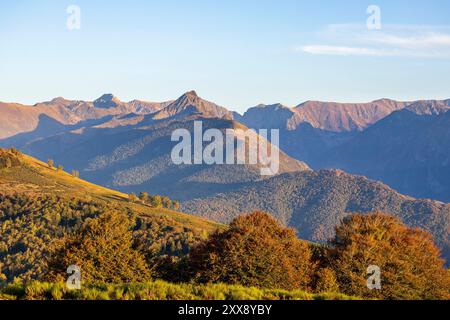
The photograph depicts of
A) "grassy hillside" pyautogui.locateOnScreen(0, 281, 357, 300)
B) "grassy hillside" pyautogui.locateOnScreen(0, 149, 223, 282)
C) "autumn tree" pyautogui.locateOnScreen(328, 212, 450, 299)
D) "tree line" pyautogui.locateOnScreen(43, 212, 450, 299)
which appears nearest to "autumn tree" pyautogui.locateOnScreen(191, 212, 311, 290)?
"tree line" pyautogui.locateOnScreen(43, 212, 450, 299)

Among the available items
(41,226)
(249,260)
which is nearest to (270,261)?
(249,260)

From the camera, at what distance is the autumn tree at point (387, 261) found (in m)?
46.0

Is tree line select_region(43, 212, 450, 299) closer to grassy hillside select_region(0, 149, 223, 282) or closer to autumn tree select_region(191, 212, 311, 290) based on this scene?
autumn tree select_region(191, 212, 311, 290)

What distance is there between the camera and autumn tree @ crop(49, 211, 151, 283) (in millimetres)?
41812

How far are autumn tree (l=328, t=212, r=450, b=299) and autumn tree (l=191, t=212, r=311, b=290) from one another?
380cm

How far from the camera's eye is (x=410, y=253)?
50.0 metres

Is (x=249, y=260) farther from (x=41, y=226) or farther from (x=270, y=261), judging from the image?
(x=41, y=226)

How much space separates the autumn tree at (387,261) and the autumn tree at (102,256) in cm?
1737

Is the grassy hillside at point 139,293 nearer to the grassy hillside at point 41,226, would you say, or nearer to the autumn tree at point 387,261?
the autumn tree at point 387,261

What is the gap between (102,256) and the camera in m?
42.8

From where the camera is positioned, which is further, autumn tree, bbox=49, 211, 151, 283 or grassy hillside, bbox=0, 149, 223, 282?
grassy hillside, bbox=0, 149, 223, 282
